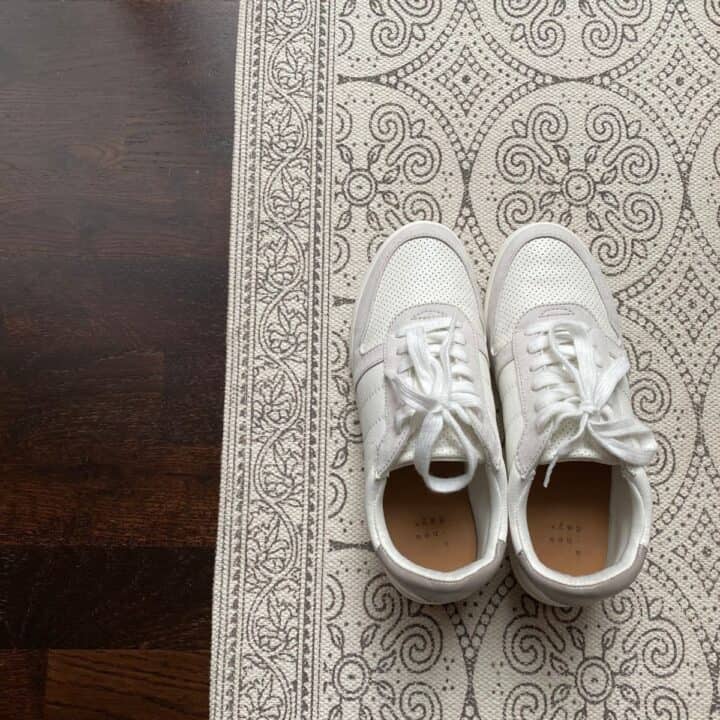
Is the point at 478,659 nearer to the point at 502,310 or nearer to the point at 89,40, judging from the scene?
the point at 502,310

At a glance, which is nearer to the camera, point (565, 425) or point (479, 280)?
point (565, 425)

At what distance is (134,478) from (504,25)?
25.0 inches

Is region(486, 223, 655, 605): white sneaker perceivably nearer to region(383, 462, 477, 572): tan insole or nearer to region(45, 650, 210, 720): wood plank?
region(383, 462, 477, 572): tan insole

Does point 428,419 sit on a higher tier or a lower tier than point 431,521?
higher

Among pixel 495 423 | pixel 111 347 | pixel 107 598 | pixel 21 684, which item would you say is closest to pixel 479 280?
pixel 495 423

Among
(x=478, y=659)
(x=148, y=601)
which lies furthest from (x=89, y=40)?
(x=478, y=659)

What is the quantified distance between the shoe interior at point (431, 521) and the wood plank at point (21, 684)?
0.38 m

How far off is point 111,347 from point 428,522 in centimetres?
38

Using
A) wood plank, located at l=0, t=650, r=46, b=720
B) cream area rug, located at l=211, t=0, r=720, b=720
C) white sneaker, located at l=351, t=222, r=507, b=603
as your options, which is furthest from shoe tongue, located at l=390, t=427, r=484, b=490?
wood plank, located at l=0, t=650, r=46, b=720

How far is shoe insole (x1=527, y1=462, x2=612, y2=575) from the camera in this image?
2.32 ft

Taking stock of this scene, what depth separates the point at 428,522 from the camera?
0.72m

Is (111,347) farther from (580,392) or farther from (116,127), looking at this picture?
(580,392)

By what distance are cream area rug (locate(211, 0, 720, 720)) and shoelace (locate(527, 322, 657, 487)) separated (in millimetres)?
93

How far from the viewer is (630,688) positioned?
73cm
